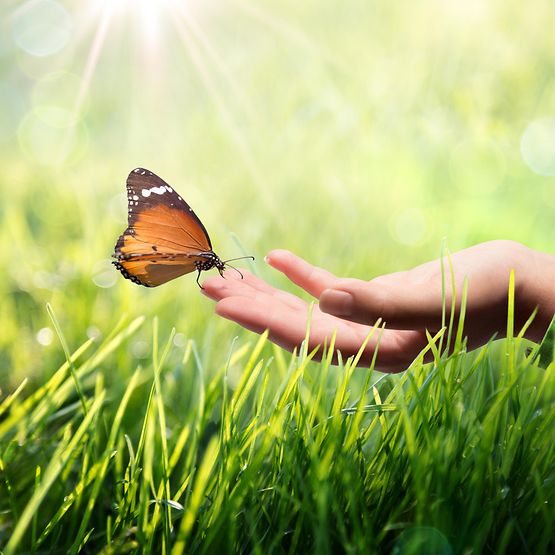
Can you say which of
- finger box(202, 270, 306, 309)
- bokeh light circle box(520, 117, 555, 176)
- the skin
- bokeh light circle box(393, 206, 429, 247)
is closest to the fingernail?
the skin

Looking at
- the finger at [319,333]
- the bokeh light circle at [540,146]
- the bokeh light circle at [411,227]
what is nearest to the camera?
the finger at [319,333]

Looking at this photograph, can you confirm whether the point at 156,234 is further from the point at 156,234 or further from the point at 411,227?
the point at 411,227

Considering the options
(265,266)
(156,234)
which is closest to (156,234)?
(156,234)

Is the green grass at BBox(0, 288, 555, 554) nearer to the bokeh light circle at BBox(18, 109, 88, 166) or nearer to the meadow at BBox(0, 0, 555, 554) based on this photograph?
the meadow at BBox(0, 0, 555, 554)

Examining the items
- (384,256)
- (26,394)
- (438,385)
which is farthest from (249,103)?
(438,385)

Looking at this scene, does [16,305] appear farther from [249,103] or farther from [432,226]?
[249,103]

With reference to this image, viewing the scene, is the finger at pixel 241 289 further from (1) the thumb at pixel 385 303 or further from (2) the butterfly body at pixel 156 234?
(1) the thumb at pixel 385 303

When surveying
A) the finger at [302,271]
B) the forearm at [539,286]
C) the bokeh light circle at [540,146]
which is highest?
the bokeh light circle at [540,146]

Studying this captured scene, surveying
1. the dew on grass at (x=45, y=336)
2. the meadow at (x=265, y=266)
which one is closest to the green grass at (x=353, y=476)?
the meadow at (x=265, y=266)
